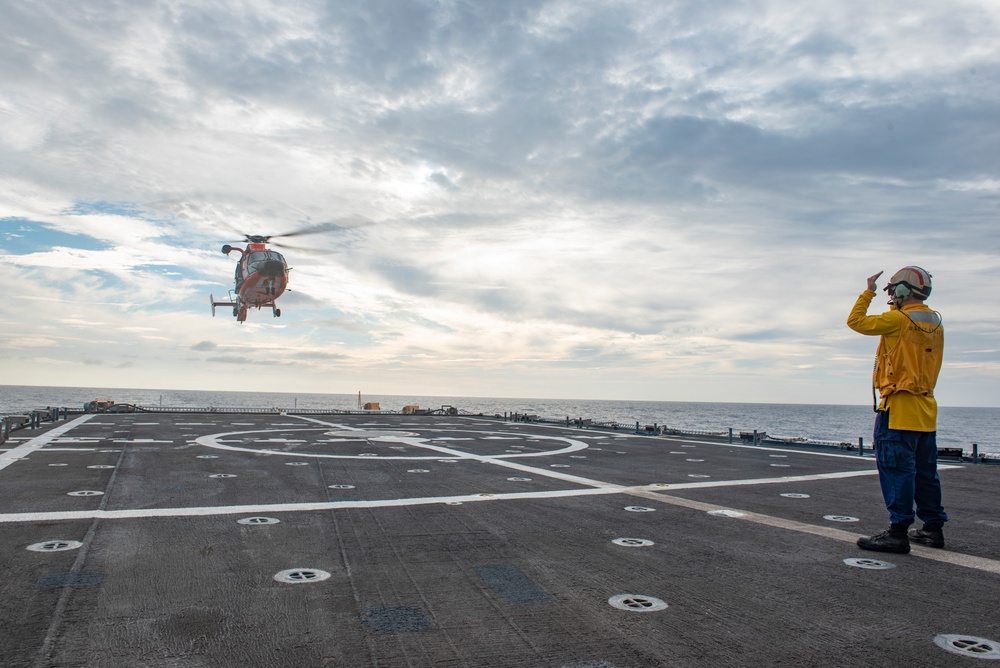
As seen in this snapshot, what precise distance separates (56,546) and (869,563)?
918cm

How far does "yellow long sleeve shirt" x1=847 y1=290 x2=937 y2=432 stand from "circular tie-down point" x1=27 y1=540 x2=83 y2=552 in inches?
375

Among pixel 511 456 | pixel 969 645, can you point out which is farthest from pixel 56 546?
pixel 511 456

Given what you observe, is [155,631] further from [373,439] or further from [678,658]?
[373,439]

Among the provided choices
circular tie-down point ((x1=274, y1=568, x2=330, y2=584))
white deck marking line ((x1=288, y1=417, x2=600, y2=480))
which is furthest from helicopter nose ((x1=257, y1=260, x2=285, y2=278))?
Result: circular tie-down point ((x1=274, y1=568, x2=330, y2=584))

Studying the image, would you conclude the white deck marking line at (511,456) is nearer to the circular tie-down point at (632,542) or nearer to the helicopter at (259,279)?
the circular tie-down point at (632,542)

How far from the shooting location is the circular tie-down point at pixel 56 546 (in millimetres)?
6828

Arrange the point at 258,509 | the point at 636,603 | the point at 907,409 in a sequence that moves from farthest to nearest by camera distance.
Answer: the point at 258,509 → the point at 907,409 → the point at 636,603

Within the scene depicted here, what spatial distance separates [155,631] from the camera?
14.9 ft

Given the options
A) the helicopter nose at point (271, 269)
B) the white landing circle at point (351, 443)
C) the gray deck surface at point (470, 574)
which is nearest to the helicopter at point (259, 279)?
the helicopter nose at point (271, 269)

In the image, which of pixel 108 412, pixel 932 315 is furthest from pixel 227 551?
pixel 108 412

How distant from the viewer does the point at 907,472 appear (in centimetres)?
711

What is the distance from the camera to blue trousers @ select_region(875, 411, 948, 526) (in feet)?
23.3

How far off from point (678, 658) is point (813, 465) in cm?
1596

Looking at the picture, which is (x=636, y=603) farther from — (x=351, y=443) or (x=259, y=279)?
(x=259, y=279)
